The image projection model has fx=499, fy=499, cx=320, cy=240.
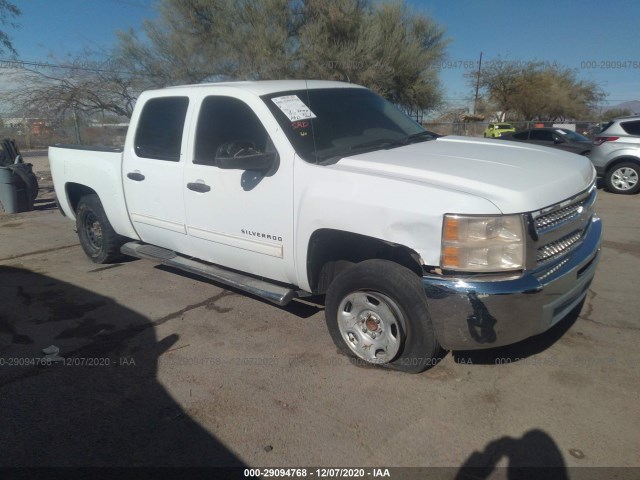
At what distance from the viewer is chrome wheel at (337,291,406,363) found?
3.26 metres

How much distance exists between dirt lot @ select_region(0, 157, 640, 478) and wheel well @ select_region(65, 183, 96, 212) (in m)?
1.71

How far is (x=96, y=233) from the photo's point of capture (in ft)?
20.0

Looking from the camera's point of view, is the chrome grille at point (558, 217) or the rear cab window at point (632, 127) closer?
the chrome grille at point (558, 217)

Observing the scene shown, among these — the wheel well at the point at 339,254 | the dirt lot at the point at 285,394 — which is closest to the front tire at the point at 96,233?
the dirt lot at the point at 285,394

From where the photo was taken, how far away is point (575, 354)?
3.61 metres

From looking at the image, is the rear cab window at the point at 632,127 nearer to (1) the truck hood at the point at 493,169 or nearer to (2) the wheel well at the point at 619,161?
(2) the wheel well at the point at 619,161

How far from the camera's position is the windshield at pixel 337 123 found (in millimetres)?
3768

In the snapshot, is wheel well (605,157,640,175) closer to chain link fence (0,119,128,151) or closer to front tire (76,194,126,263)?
front tire (76,194,126,263)

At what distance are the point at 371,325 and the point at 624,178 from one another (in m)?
10.1

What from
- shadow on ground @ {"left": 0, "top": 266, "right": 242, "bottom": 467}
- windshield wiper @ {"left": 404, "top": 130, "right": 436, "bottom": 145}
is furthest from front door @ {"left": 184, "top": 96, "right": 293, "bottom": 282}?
windshield wiper @ {"left": 404, "top": 130, "right": 436, "bottom": 145}

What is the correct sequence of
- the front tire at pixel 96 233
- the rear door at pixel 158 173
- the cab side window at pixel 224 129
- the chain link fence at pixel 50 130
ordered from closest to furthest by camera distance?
→ the cab side window at pixel 224 129
the rear door at pixel 158 173
the front tire at pixel 96 233
the chain link fence at pixel 50 130

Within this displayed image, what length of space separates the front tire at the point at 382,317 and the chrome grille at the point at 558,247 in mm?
748

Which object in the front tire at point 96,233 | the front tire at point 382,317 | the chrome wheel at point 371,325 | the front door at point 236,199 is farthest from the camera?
the front tire at point 96,233

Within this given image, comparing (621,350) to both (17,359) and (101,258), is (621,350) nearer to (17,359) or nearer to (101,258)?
(17,359)
